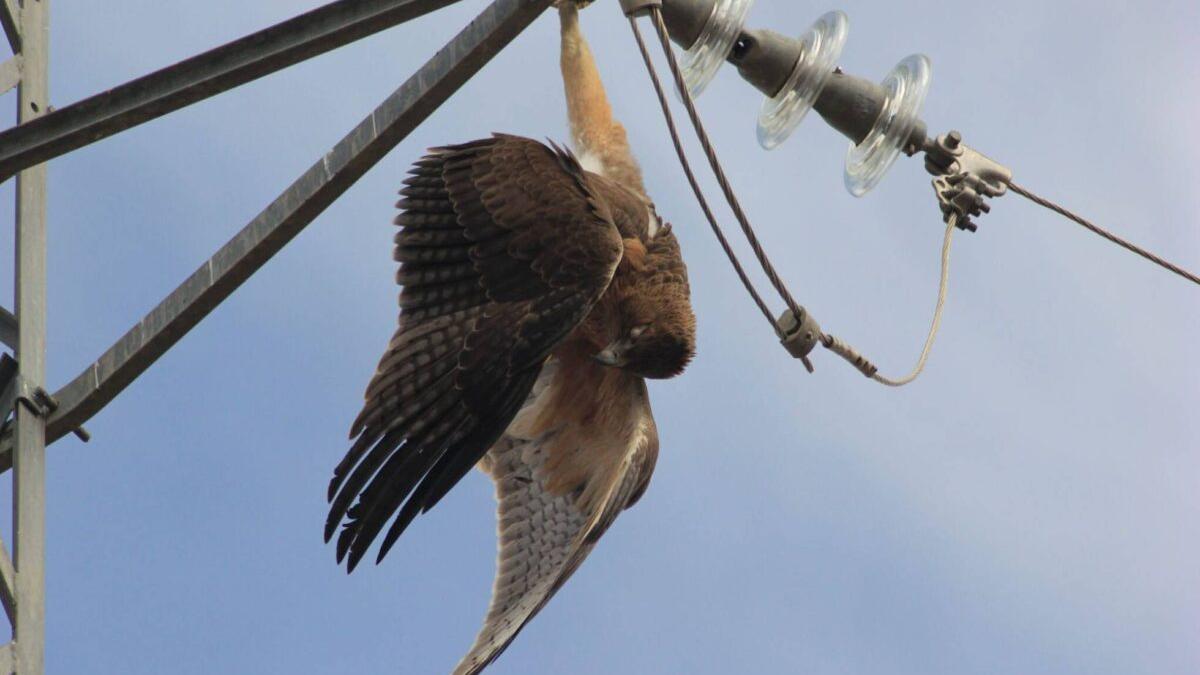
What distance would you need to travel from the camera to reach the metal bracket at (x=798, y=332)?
17.0 ft

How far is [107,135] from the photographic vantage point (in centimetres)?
474

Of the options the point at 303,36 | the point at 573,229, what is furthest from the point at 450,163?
the point at 303,36

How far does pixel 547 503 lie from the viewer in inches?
286

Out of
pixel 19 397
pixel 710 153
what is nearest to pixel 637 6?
pixel 710 153

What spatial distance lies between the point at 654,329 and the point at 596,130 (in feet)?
3.66

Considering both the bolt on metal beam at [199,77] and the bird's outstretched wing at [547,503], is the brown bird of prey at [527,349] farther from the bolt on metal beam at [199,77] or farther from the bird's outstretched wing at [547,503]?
the bolt on metal beam at [199,77]

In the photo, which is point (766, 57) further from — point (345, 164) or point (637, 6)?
point (345, 164)

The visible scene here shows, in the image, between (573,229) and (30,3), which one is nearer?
(30,3)

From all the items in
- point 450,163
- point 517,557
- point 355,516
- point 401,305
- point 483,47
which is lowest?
point 517,557

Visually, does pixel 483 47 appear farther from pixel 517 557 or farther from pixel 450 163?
pixel 517 557

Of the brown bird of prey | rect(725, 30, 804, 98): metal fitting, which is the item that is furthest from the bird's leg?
rect(725, 30, 804, 98): metal fitting

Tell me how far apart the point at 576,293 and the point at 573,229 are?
0.25 meters

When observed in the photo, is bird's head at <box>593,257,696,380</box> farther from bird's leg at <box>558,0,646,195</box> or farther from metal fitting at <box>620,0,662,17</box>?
metal fitting at <box>620,0,662,17</box>

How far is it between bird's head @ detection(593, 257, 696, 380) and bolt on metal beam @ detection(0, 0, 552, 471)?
1.97 meters
